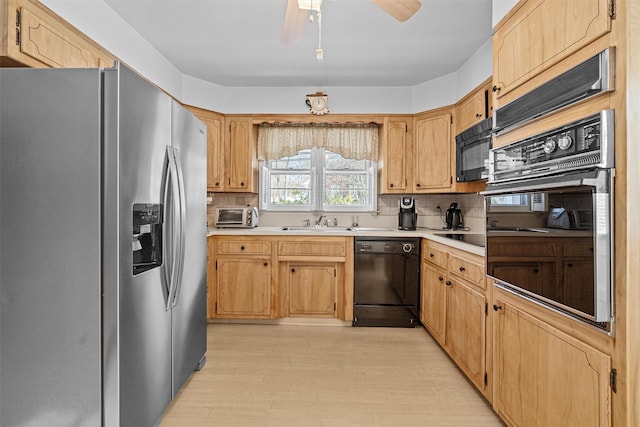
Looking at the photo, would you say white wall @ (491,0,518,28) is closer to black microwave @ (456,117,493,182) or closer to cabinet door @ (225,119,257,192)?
black microwave @ (456,117,493,182)

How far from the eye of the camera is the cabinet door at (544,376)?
1.17 metres

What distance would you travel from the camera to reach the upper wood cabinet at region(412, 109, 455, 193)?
3463 millimetres

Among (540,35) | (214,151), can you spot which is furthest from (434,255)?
(214,151)

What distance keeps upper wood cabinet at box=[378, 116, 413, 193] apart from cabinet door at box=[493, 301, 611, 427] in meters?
2.07

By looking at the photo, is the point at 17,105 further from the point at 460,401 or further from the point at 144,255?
the point at 460,401

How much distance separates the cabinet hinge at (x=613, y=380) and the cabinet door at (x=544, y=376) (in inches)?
0.5

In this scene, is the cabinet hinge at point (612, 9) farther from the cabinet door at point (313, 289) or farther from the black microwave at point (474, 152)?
the cabinet door at point (313, 289)

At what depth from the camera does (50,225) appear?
1428mm

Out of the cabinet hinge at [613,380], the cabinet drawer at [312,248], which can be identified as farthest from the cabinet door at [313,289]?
the cabinet hinge at [613,380]

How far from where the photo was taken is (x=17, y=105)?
55.9 inches

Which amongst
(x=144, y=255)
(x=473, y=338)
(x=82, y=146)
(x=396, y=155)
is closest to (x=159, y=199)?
(x=144, y=255)

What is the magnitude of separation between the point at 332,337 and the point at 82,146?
7.88 ft

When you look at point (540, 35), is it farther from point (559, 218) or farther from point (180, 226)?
point (180, 226)

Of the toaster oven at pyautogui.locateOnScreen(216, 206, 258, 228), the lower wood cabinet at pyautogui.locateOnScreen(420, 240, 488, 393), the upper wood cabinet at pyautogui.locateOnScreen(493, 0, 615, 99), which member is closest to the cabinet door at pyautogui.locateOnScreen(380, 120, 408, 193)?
the lower wood cabinet at pyautogui.locateOnScreen(420, 240, 488, 393)
